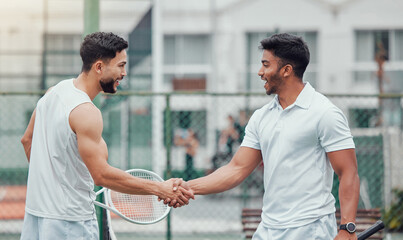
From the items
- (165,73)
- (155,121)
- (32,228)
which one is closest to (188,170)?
(155,121)

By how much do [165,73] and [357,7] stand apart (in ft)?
Answer: 20.3

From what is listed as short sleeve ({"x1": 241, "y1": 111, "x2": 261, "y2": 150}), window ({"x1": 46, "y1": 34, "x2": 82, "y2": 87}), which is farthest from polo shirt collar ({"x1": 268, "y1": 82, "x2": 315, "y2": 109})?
window ({"x1": 46, "y1": 34, "x2": 82, "y2": 87})

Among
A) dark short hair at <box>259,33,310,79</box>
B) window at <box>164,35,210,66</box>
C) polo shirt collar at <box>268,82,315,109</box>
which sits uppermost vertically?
window at <box>164,35,210,66</box>

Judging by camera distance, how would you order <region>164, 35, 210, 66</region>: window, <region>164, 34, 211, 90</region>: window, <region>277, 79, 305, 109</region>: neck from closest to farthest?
<region>277, 79, 305, 109</region>: neck
<region>164, 34, 211, 90</region>: window
<region>164, 35, 210, 66</region>: window

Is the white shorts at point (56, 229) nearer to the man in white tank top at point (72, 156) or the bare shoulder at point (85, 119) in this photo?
the man in white tank top at point (72, 156)

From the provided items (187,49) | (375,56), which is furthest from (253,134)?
(187,49)

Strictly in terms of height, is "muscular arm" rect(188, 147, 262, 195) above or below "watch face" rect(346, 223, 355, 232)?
above

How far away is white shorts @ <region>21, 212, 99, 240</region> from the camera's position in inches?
142

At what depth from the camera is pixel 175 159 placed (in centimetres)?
1067

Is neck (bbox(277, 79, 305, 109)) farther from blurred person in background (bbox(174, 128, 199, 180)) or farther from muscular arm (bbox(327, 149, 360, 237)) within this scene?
blurred person in background (bbox(174, 128, 199, 180))

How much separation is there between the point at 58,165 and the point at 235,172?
113cm

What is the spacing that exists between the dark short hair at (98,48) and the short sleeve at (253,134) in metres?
0.90

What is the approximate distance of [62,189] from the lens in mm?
3594

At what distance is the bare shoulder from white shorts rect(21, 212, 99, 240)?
0.53 metres
